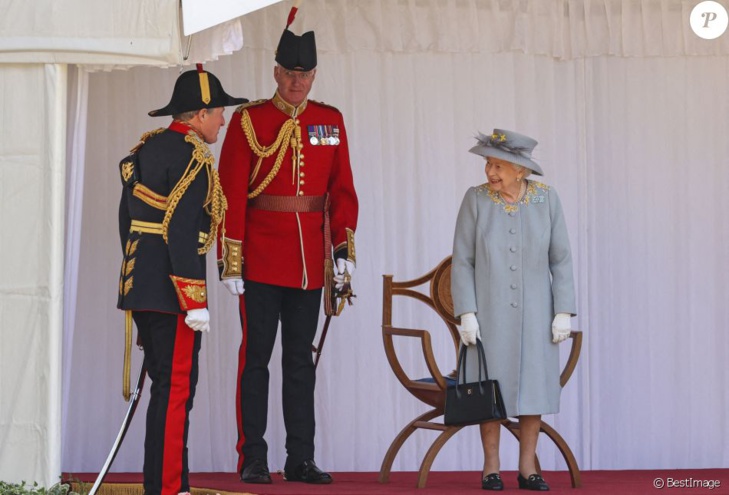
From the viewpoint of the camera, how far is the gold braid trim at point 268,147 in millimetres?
5098

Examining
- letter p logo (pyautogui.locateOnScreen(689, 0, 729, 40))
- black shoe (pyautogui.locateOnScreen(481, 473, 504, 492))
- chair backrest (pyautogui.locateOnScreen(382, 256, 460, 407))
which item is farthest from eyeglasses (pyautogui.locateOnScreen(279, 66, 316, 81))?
letter p logo (pyautogui.locateOnScreen(689, 0, 729, 40))

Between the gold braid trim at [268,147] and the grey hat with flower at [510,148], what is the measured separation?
752 mm

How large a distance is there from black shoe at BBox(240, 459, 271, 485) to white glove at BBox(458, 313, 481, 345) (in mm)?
924

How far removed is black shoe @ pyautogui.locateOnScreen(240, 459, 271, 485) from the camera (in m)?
4.98

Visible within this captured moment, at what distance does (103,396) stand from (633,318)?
8.58ft

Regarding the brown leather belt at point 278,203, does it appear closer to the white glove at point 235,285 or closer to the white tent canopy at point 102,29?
the white glove at point 235,285

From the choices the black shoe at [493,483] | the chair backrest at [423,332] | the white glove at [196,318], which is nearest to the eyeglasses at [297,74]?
the chair backrest at [423,332]

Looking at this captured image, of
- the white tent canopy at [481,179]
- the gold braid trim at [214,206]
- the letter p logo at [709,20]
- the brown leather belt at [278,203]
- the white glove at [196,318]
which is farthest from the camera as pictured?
the letter p logo at [709,20]

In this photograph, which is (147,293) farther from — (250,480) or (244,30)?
(244,30)

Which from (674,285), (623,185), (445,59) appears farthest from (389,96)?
(674,285)

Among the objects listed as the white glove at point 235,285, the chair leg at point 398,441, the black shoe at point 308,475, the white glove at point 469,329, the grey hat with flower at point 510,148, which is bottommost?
the black shoe at point 308,475

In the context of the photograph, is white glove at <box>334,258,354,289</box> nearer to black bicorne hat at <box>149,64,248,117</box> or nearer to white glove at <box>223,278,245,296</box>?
white glove at <box>223,278,245,296</box>

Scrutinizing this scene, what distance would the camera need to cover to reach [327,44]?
20.4 feet

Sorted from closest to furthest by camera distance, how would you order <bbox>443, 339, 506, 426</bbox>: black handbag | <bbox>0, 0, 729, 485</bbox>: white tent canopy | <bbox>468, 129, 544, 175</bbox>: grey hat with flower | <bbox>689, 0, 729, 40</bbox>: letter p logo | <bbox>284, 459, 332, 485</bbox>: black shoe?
<bbox>443, 339, 506, 426</bbox>: black handbag < <bbox>468, 129, 544, 175</bbox>: grey hat with flower < <bbox>284, 459, 332, 485</bbox>: black shoe < <bbox>0, 0, 729, 485</bbox>: white tent canopy < <bbox>689, 0, 729, 40</bbox>: letter p logo
